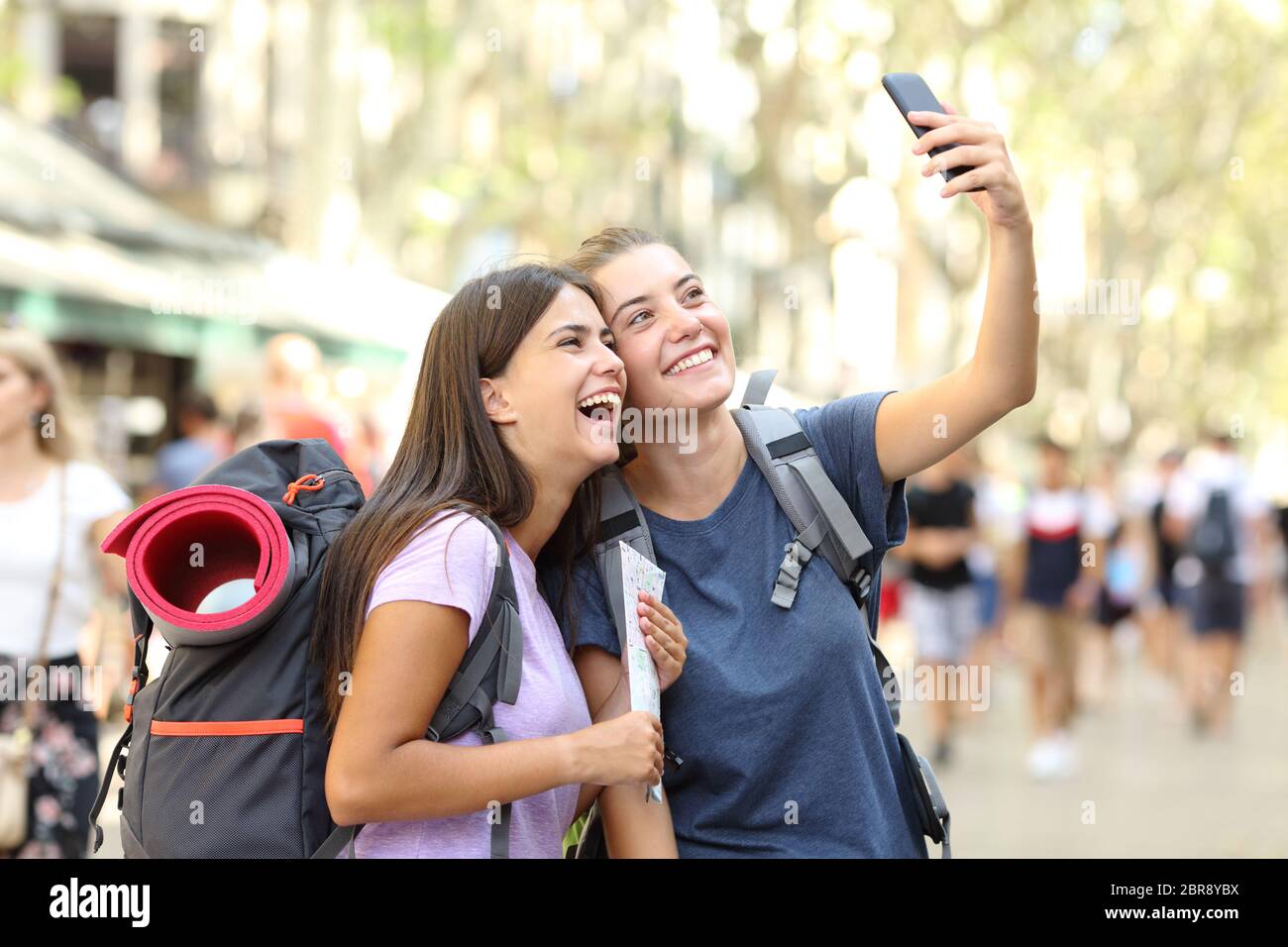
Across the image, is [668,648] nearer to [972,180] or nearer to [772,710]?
[772,710]

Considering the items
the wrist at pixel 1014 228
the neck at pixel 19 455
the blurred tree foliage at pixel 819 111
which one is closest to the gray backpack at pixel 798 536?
the wrist at pixel 1014 228

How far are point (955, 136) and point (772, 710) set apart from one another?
38.9 inches

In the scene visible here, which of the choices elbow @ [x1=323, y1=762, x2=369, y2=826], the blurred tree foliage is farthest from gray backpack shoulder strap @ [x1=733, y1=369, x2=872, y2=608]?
the blurred tree foliage

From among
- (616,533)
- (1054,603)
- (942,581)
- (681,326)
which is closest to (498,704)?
(616,533)

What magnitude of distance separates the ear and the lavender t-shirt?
0.20 meters

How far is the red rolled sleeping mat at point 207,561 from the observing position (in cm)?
240

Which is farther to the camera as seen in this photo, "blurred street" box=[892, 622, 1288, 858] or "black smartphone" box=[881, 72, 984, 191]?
"blurred street" box=[892, 622, 1288, 858]

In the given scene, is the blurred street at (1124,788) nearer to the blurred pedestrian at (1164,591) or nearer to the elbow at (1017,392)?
the blurred pedestrian at (1164,591)

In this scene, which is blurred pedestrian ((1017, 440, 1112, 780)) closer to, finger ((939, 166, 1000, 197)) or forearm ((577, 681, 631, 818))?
forearm ((577, 681, 631, 818))

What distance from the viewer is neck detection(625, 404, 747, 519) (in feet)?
10.0

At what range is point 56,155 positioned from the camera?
18.3 m

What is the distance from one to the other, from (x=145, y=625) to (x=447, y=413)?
1.93 ft

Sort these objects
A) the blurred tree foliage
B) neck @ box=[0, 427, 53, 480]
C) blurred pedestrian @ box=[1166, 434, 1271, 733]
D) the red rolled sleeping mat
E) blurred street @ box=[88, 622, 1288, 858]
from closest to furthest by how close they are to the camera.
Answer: the red rolled sleeping mat, neck @ box=[0, 427, 53, 480], blurred street @ box=[88, 622, 1288, 858], blurred pedestrian @ box=[1166, 434, 1271, 733], the blurred tree foliage
